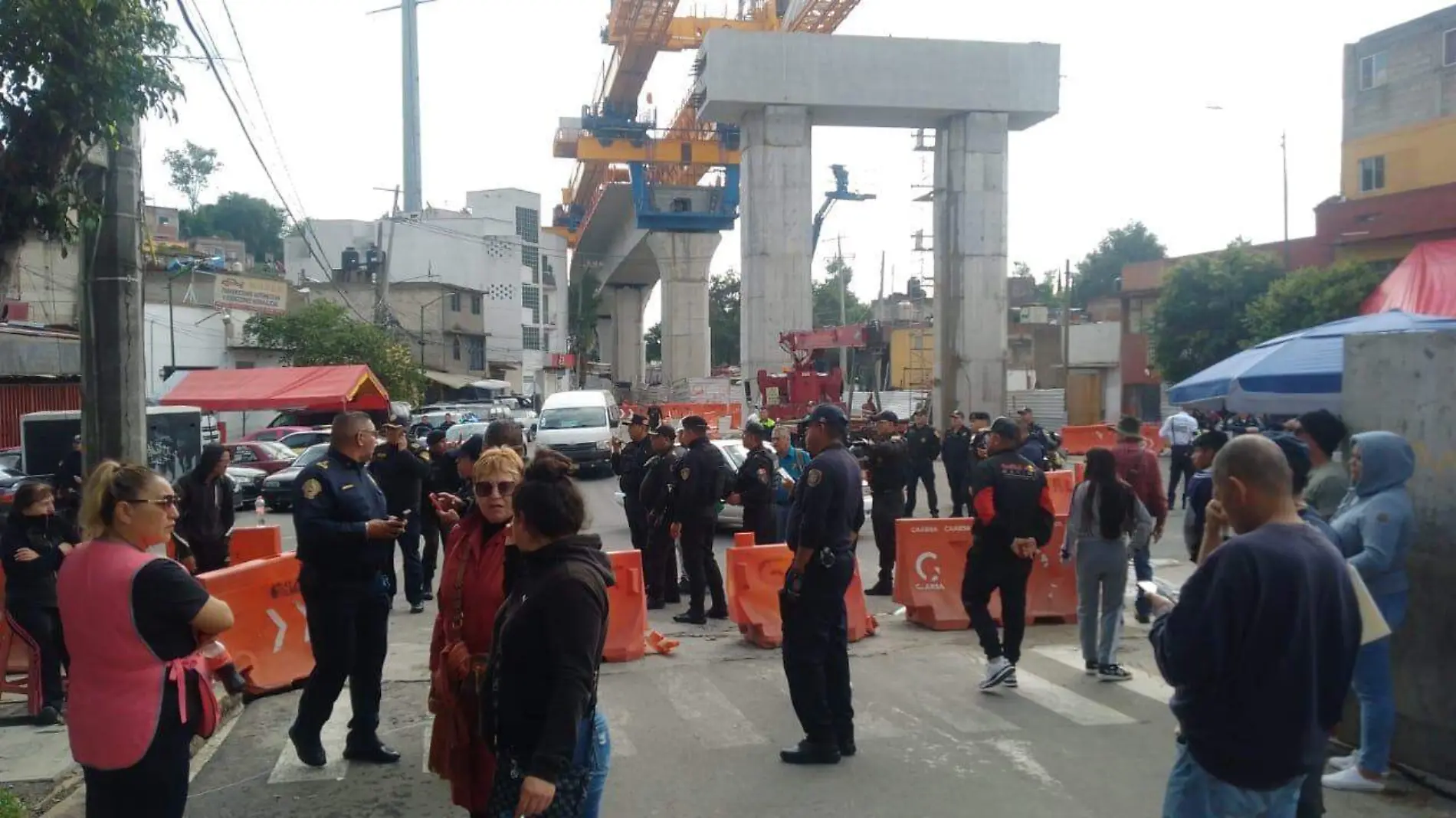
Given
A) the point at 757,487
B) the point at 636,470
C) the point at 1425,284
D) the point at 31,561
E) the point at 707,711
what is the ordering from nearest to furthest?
the point at 31,561 → the point at 707,711 → the point at 757,487 → the point at 636,470 → the point at 1425,284

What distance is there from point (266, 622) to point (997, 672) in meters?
5.25

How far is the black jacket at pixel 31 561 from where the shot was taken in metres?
6.87

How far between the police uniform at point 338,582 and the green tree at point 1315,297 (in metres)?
28.0

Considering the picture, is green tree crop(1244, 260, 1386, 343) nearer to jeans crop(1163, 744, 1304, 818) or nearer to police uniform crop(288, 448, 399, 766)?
police uniform crop(288, 448, 399, 766)

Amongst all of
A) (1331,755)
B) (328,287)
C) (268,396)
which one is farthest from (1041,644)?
(328,287)

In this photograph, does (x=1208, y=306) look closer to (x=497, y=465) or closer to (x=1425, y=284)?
(x=1425, y=284)

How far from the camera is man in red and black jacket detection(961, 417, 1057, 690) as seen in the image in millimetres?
7004

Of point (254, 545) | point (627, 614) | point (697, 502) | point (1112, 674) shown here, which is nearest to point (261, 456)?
point (254, 545)

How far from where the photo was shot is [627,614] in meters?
8.49

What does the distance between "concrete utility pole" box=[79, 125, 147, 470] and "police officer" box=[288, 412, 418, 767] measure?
8.96 feet

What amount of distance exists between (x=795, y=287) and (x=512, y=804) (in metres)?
30.8

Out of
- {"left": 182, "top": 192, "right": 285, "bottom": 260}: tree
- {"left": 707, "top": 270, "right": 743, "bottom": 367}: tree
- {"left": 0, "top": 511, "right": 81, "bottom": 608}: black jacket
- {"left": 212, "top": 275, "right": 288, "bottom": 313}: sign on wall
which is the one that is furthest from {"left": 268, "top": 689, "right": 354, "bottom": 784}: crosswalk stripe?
{"left": 707, "top": 270, "right": 743, "bottom": 367}: tree

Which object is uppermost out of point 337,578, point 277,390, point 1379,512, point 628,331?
point 628,331

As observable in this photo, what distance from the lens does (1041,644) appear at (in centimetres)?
891
